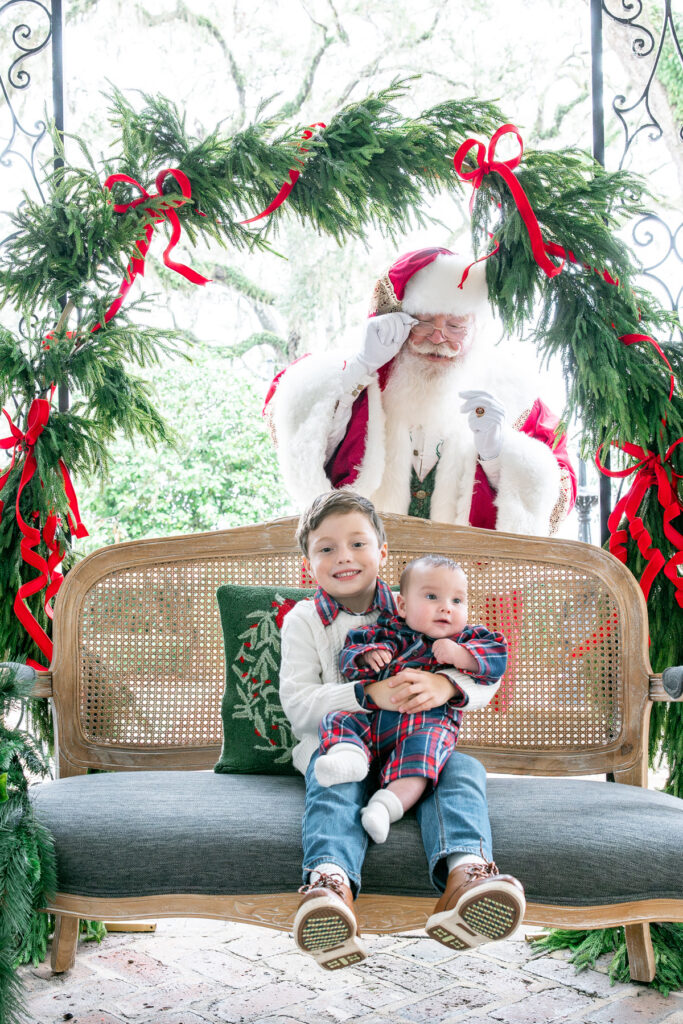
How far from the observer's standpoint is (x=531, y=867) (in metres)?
1.53

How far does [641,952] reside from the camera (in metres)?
2.04

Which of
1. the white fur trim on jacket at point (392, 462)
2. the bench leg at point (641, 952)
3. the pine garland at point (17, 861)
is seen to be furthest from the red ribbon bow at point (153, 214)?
the bench leg at point (641, 952)

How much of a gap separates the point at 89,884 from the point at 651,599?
4.95 feet

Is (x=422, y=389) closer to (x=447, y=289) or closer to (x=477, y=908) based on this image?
(x=447, y=289)

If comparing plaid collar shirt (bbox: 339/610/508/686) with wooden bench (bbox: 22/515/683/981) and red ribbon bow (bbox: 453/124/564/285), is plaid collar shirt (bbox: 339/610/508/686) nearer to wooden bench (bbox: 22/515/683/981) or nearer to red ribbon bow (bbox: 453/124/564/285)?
wooden bench (bbox: 22/515/683/981)

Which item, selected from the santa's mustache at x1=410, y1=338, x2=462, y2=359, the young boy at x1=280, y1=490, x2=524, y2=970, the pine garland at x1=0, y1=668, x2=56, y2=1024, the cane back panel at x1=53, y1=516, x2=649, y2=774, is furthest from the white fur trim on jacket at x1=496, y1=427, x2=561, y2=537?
the pine garland at x1=0, y1=668, x2=56, y2=1024

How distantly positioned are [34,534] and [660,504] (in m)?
1.60

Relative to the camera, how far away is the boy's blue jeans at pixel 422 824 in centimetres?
148

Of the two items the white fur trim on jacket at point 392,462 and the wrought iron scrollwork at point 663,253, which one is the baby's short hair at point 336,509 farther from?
the wrought iron scrollwork at point 663,253

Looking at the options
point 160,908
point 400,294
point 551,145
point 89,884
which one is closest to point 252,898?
point 160,908

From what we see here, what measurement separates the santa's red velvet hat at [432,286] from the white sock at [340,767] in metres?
1.22

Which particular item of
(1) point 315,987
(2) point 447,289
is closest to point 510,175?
(2) point 447,289

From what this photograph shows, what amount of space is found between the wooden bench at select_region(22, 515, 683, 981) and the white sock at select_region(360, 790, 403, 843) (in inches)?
1.6

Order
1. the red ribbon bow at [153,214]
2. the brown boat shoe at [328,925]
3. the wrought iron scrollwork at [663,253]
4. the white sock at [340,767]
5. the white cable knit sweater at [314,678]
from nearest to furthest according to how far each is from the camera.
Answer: the brown boat shoe at [328,925] → the white sock at [340,767] → the white cable knit sweater at [314,678] → the red ribbon bow at [153,214] → the wrought iron scrollwork at [663,253]
